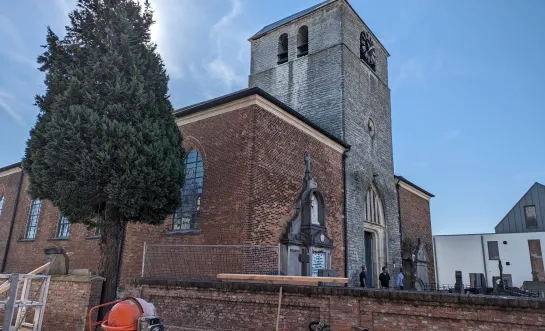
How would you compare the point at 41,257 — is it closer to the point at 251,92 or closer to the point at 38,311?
the point at 38,311

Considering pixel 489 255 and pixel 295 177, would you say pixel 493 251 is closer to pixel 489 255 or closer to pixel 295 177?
pixel 489 255

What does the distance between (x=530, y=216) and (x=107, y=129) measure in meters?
35.4

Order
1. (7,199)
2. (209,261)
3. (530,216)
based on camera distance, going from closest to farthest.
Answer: (209,261) → (7,199) → (530,216)

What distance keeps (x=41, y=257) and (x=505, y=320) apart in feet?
65.0

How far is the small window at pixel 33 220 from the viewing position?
20.7m

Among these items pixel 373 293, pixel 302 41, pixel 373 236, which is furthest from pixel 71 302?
pixel 302 41

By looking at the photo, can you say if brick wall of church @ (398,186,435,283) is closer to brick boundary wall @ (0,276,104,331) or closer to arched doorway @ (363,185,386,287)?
arched doorway @ (363,185,386,287)

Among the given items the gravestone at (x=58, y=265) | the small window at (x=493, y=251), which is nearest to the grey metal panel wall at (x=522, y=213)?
the small window at (x=493, y=251)

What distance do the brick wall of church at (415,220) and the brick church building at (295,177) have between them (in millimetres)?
115

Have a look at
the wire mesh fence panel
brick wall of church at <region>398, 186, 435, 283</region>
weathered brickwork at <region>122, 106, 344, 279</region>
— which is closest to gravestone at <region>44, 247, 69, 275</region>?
the wire mesh fence panel

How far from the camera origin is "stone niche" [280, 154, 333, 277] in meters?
12.7

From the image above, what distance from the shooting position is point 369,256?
1855cm

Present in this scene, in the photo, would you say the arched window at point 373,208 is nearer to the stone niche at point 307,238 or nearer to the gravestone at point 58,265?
the stone niche at point 307,238

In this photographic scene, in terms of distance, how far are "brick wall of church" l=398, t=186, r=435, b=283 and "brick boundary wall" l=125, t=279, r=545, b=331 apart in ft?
49.5
